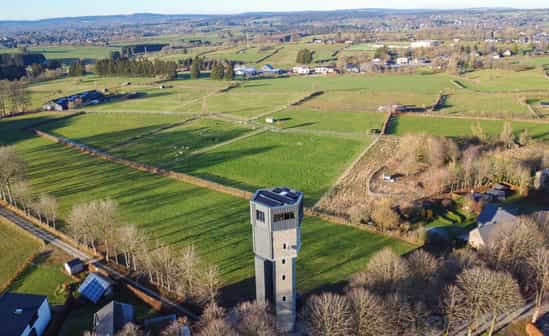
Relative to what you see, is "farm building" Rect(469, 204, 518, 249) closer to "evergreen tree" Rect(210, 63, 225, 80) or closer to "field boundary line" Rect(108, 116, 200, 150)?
"field boundary line" Rect(108, 116, 200, 150)

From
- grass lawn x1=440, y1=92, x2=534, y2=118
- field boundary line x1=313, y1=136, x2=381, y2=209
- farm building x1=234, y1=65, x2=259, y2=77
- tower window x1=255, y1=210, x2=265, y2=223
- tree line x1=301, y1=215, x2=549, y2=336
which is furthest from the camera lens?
farm building x1=234, y1=65, x2=259, y2=77

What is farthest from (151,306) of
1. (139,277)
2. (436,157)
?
(436,157)

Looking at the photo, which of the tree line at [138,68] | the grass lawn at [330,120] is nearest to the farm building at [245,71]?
the tree line at [138,68]

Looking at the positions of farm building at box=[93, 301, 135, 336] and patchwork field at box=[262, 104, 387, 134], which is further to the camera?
patchwork field at box=[262, 104, 387, 134]

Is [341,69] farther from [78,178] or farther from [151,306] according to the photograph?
[151,306]

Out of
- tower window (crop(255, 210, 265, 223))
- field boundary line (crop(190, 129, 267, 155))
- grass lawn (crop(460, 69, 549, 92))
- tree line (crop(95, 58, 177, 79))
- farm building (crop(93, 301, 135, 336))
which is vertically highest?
tree line (crop(95, 58, 177, 79))

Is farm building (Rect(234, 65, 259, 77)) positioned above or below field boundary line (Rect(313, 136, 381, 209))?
above

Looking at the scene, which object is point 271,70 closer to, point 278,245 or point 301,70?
point 301,70

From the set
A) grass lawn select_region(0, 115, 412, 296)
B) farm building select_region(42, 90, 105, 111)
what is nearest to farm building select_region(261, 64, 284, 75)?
farm building select_region(42, 90, 105, 111)

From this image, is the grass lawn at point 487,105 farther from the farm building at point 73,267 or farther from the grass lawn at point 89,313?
the farm building at point 73,267
